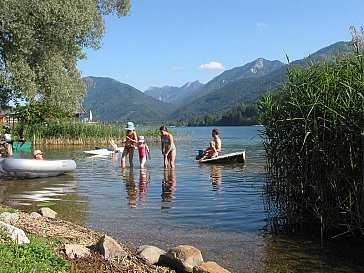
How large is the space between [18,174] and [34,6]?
5.50 meters

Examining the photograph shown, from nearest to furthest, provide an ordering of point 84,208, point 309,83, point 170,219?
point 309,83, point 170,219, point 84,208

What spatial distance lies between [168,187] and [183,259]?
22.7 feet

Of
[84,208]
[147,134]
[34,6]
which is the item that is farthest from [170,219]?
[147,134]

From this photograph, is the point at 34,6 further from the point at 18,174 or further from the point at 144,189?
the point at 144,189

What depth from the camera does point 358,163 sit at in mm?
6180

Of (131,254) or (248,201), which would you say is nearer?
(131,254)

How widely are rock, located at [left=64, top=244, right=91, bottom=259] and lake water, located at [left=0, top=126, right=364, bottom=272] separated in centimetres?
141

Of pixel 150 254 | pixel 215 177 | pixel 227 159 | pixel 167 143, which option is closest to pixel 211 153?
pixel 227 159

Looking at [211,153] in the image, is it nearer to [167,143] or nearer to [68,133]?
[167,143]

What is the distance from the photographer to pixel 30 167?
1330 centimetres

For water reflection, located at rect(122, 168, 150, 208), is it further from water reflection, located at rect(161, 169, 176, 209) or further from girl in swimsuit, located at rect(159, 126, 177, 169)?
girl in swimsuit, located at rect(159, 126, 177, 169)

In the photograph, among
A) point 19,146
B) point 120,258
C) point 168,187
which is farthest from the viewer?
point 19,146

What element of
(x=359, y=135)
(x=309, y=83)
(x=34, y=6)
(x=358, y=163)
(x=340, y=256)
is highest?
(x=34, y=6)

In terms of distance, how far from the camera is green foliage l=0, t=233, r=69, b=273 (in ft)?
13.3
